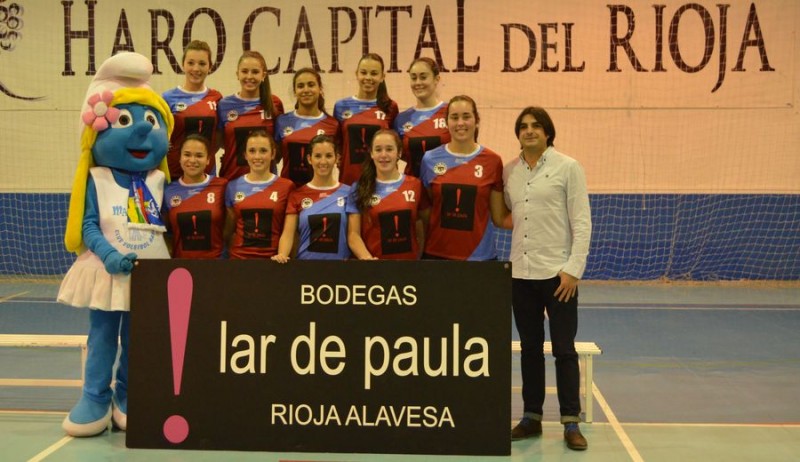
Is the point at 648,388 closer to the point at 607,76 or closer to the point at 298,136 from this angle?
the point at 298,136

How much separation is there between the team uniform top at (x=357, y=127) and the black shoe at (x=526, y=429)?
6.15ft

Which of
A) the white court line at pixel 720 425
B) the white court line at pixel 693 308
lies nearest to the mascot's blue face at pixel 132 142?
the white court line at pixel 720 425

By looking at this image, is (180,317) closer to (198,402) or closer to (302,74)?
(198,402)

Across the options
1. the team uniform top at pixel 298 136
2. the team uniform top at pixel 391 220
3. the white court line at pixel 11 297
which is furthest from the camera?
the white court line at pixel 11 297

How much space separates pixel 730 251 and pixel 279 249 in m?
7.86

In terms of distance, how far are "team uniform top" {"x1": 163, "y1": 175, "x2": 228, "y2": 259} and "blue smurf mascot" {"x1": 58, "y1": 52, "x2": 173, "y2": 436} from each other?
0.32ft

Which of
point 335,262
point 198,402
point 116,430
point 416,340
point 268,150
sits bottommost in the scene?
point 116,430

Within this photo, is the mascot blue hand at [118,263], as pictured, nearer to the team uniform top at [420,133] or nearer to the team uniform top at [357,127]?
the team uniform top at [357,127]

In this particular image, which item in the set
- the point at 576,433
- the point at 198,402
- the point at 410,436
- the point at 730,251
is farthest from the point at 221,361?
the point at 730,251

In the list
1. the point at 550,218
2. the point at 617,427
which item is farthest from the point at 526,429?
the point at 550,218

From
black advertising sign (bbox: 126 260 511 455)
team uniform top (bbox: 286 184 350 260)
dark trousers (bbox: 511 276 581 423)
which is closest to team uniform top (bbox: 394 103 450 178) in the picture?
team uniform top (bbox: 286 184 350 260)

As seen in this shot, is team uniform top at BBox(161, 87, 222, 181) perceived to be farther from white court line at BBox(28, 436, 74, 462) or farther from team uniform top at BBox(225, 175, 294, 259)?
white court line at BBox(28, 436, 74, 462)

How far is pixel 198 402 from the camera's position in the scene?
423 cm

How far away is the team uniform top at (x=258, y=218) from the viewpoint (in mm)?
4797
